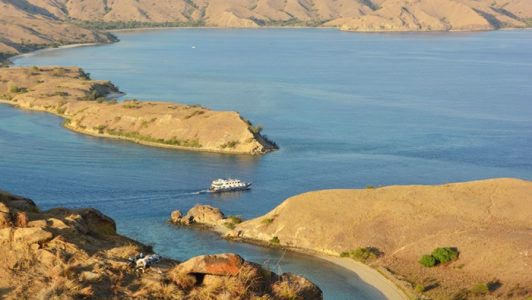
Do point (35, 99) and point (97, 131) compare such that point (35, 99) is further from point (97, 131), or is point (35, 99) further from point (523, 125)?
point (523, 125)

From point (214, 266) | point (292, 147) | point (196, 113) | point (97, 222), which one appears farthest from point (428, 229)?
point (196, 113)

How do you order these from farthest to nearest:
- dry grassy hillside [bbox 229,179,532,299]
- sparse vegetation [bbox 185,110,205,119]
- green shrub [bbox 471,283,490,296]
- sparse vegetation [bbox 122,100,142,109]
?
sparse vegetation [bbox 122,100,142,109] < sparse vegetation [bbox 185,110,205,119] < dry grassy hillside [bbox 229,179,532,299] < green shrub [bbox 471,283,490,296]

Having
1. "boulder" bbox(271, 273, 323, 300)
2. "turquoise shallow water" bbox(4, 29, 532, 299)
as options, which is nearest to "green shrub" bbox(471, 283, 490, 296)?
"turquoise shallow water" bbox(4, 29, 532, 299)

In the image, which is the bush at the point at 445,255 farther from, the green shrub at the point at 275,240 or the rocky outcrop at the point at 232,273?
the rocky outcrop at the point at 232,273

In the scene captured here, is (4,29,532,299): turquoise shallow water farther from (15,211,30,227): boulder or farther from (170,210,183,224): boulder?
(15,211,30,227): boulder

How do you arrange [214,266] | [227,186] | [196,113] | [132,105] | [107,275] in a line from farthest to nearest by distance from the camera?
[132,105], [196,113], [227,186], [107,275], [214,266]

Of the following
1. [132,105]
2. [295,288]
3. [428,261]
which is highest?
[295,288]

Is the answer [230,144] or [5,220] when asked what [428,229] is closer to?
[5,220]

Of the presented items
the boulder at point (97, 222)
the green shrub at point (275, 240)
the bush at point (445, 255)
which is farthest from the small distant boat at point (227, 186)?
the boulder at point (97, 222)
